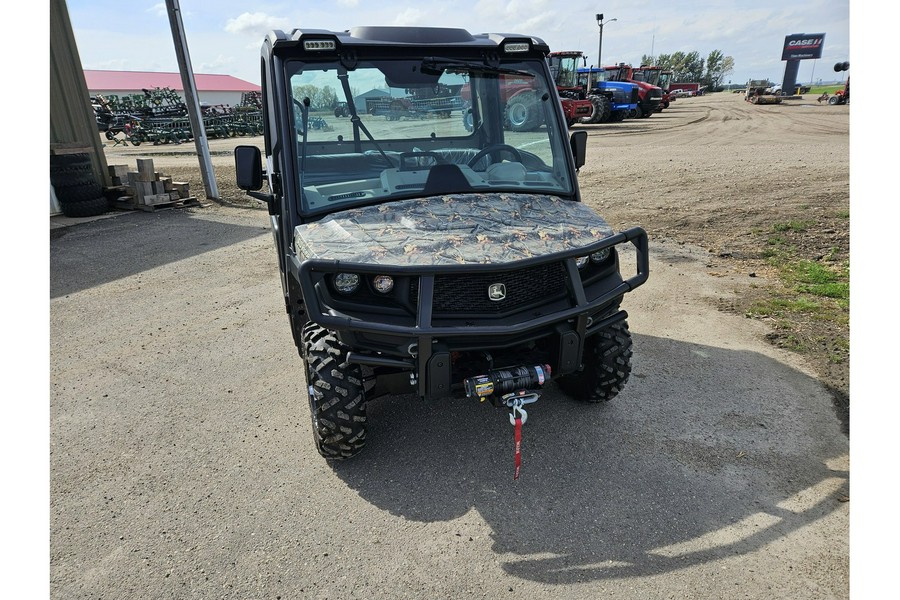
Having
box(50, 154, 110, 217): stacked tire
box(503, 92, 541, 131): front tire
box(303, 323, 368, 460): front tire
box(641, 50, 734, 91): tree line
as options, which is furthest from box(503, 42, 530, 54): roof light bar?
box(641, 50, 734, 91): tree line

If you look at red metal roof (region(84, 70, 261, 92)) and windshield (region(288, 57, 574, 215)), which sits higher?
red metal roof (region(84, 70, 261, 92))

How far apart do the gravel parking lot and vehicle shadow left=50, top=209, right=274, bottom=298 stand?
1367 mm

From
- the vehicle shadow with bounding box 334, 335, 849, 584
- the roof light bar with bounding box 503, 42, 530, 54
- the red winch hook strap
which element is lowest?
the vehicle shadow with bounding box 334, 335, 849, 584

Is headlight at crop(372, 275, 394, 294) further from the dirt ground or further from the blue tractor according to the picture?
the blue tractor

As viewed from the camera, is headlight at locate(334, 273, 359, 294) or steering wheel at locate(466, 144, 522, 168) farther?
steering wheel at locate(466, 144, 522, 168)

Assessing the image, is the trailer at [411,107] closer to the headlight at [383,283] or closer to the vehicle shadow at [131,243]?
the headlight at [383,283]

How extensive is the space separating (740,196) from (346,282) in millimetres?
9242

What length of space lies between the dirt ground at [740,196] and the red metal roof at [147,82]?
42173 millimetres

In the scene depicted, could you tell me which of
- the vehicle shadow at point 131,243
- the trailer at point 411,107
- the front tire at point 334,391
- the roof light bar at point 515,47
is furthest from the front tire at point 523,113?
the vehicle shadow at point 131,243

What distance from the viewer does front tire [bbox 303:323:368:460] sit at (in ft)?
9.79

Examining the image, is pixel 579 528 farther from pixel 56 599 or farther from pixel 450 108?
pixel 450 108

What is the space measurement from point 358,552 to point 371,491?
43cm

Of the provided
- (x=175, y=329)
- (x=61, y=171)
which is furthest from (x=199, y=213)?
(x=175, y=329)

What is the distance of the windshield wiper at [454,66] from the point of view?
3579mm
